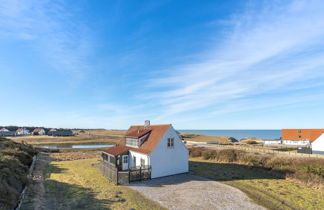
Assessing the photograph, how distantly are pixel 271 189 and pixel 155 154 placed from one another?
13731 mm

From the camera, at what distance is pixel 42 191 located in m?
18.0

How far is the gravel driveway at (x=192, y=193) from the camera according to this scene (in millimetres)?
15410

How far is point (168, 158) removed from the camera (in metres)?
25.9

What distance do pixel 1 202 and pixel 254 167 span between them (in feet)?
105

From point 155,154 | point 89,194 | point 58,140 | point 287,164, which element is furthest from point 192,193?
point 58,140

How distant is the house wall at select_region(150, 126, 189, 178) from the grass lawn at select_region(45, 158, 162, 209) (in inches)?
221

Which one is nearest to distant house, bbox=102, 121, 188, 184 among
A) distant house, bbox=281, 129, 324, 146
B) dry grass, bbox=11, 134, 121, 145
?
distant house, bbox=281, 129, 324, 146

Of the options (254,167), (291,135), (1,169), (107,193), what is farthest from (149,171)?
(291,135)

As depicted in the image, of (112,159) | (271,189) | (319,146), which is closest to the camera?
(271,189)

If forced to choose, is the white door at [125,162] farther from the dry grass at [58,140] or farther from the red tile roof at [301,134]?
the dry grass at [58,140]

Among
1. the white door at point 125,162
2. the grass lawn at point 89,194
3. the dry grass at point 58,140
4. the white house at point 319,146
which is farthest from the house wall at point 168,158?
the dry grass at point 58,140

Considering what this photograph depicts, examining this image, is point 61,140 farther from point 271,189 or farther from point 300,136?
point 300,136

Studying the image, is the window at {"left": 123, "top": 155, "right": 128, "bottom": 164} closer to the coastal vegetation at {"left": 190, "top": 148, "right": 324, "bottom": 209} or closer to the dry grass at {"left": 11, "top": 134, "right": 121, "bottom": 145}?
the coastal vegetation at {"left": 190, "top": 148, "right": 324, "bottom": 209}

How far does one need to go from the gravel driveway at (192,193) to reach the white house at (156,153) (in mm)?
2022
